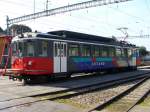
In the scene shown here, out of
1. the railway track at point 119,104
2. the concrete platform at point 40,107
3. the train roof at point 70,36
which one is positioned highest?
the train roof at point 70,36

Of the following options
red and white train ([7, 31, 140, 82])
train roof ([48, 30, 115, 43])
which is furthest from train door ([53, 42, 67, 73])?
train roof ([48, 30, 115, 43])

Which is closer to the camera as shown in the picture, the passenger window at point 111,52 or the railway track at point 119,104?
the railway track at point 119,104

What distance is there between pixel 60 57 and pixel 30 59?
258 cm

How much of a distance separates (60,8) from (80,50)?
54.8 ft

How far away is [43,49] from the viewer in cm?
2061

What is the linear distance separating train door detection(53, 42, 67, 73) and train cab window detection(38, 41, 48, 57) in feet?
2.50

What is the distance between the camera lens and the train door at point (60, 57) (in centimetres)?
2152

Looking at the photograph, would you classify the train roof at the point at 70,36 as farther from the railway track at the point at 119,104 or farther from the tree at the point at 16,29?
the railway track at the point at 119,104

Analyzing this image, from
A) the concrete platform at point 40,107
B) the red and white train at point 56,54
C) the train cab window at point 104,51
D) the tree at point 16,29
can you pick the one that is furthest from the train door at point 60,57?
the concrete platform at point 40,107

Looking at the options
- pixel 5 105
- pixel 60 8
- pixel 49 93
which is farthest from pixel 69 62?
pixel 60 8

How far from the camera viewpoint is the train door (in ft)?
70.6

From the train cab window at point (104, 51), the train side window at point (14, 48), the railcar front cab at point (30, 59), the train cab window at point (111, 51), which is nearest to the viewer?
the railcar front cab at point (30, 59)

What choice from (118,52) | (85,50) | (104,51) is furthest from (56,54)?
(118,52)

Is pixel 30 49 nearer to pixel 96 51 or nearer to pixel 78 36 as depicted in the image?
pixel 78 36
